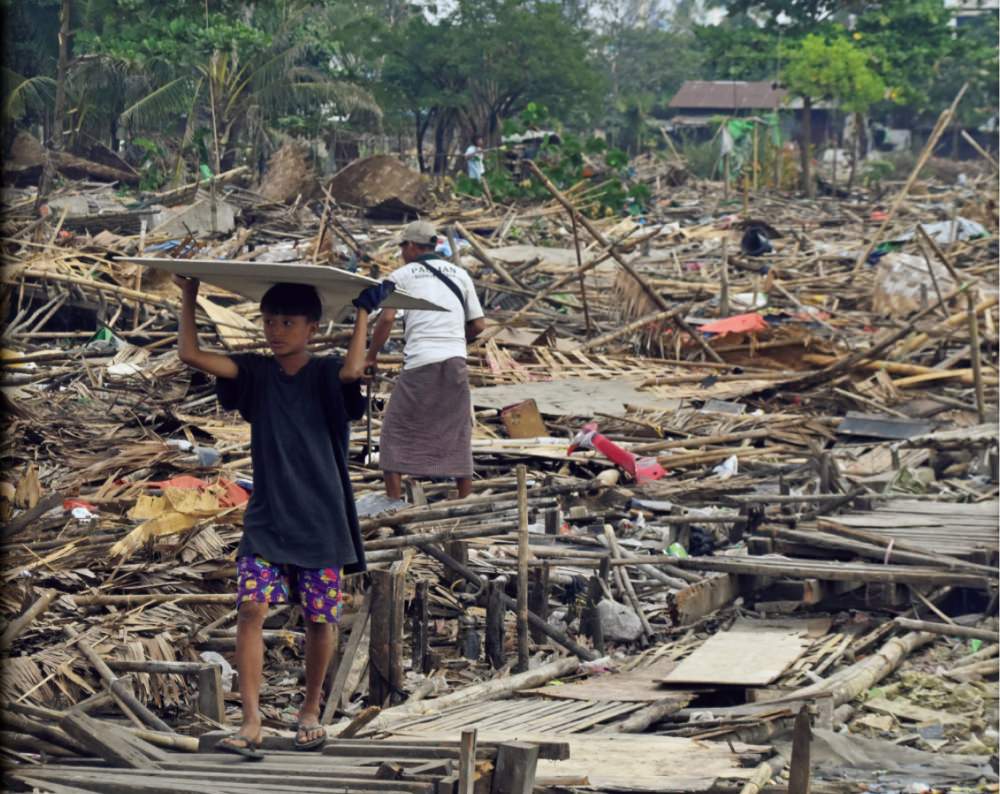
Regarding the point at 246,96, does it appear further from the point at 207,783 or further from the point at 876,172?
the point at 207,783

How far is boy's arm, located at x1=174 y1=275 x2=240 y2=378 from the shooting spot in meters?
4.14

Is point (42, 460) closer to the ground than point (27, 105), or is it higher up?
closer to the ground

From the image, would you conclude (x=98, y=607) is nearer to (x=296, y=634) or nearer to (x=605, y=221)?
(x=296, y=634)

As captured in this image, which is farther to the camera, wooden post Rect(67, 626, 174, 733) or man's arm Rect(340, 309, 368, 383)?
wooden post Rect(67, 626, 174, 733)

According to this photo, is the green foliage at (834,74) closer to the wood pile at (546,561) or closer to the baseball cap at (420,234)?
the wood pile at (546,561)

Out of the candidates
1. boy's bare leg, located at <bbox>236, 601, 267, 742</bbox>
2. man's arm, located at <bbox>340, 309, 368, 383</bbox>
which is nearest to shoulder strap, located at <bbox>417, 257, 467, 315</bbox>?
man's arm, located at <bbox>340, 309, 368, 383</bbox>

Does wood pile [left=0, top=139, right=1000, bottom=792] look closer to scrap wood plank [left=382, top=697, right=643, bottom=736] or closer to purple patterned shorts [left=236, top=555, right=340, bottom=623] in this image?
scrap wood plank [left=382, top=697, right=643, bottom=736]

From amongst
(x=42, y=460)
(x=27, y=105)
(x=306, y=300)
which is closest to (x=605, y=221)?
(x=27, y=105)

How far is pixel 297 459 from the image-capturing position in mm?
4113

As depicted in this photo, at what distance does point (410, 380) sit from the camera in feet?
24.6

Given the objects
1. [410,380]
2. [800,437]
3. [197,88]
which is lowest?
[800,437]

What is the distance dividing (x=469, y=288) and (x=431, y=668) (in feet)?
7.17

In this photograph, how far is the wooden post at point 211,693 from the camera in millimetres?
4562

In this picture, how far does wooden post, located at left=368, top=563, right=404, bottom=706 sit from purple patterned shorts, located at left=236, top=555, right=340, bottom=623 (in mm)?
991
